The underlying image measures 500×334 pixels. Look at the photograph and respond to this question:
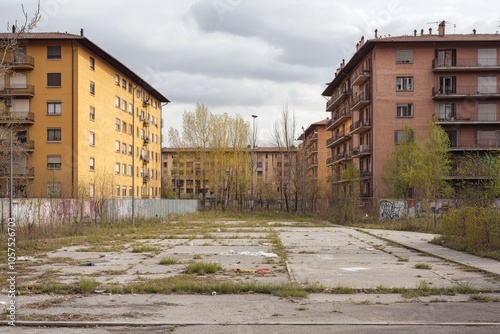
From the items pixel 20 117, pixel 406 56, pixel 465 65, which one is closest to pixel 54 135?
pixel 20 117

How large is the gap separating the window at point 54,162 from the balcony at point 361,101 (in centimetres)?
3167

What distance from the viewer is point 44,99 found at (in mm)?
48938

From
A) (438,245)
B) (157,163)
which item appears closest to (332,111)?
(157,163)

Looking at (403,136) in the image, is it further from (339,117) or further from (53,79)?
(53,79)

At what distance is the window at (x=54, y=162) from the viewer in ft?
158

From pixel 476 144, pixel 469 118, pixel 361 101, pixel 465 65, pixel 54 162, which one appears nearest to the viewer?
pixel 54 162

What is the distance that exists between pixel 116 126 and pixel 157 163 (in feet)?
67.8

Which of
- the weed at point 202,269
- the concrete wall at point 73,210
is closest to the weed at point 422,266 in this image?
the weed at point 202,269

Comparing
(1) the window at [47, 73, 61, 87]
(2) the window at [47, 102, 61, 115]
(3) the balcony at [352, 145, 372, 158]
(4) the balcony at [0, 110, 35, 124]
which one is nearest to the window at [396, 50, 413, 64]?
(3) the balcony at [352, 145, 372, 158]

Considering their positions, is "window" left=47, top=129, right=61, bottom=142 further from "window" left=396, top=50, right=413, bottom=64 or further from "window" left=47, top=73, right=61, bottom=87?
"window" left=396, top=50, right=413, bottom=64

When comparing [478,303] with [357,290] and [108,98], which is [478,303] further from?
[108,98]

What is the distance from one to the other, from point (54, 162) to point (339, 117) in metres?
40.3

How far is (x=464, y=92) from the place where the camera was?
56000 mm

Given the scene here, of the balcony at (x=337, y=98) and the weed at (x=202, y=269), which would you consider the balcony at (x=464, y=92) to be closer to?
the balcony at (x=337, y=98)
